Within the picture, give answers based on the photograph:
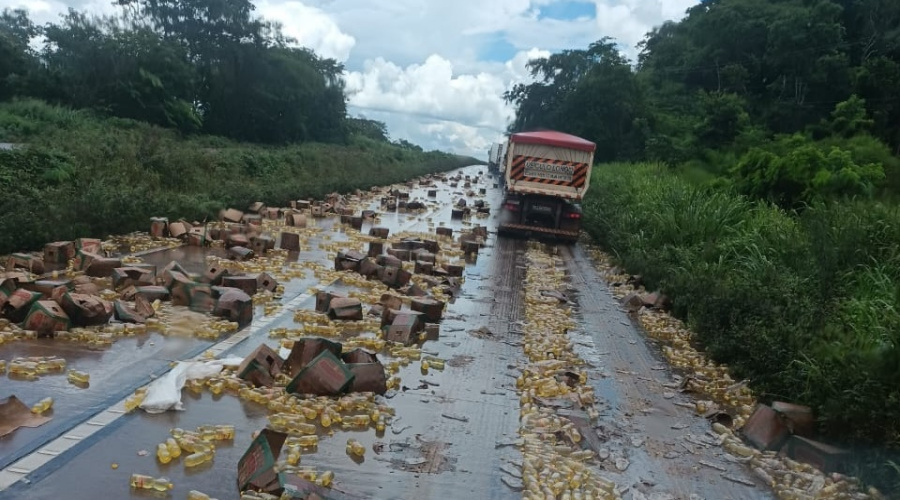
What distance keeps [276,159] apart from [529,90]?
31949 mm

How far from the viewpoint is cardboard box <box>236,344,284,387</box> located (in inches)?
237

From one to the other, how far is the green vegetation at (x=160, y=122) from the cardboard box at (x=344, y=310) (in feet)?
17.9

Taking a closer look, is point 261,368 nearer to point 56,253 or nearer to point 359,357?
point 359,357

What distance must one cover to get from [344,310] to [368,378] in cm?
254

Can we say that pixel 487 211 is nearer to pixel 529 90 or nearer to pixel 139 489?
pixel 139 489

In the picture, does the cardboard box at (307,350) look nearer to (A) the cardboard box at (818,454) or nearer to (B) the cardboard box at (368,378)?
(B) the cardboard box at (368,378)

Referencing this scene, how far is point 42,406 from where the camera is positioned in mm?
5086

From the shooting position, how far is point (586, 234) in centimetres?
2281

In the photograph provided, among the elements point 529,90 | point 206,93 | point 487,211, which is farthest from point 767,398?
point 529,90

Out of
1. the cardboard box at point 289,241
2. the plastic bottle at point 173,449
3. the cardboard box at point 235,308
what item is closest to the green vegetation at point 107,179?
the cardboard box at point 289,241

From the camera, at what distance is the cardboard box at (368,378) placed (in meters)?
6.10

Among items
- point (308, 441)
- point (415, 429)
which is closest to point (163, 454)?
point (308, 441)

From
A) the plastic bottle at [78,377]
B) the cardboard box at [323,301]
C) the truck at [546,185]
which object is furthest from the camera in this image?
the truck at [546,185]

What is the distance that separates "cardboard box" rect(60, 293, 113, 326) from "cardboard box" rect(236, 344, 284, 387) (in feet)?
6.69
